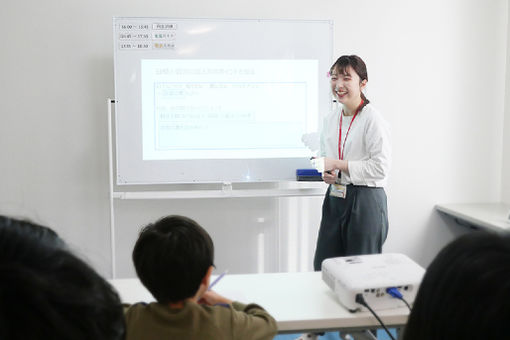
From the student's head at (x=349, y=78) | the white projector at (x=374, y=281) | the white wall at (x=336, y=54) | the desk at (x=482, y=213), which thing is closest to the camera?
the white projector at (x=374, y=281)

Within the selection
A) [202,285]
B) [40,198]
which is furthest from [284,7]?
[202,285]

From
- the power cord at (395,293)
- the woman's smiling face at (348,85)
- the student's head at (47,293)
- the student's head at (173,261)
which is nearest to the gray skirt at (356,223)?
the woman's smiling face at (348,85)

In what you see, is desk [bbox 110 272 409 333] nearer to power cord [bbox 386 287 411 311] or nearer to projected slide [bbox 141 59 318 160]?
power cord [bbox 386 287 411 311]

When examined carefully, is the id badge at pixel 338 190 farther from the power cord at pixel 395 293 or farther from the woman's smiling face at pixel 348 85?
the power cord at pixel 395 293

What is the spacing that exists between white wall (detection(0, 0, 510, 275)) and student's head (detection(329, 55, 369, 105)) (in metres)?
0.73

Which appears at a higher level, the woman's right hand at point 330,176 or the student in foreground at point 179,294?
the woman's right hand at point 330,176

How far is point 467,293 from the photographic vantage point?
0.47 m

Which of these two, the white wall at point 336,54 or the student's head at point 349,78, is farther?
the white wall at point 336,54

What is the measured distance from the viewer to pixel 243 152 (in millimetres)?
2861

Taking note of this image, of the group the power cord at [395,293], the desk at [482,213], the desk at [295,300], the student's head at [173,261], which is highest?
the student's head at [173,261]

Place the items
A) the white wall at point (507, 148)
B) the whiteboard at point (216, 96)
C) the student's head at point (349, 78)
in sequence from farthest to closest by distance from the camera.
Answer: the white wall at point (507, 148), the whiteboard at point (216, 96), the student's head at point (349, 78)

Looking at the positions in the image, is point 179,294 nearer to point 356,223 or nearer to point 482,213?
point 356,223

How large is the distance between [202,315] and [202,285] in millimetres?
117

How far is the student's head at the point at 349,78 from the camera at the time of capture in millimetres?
2373
